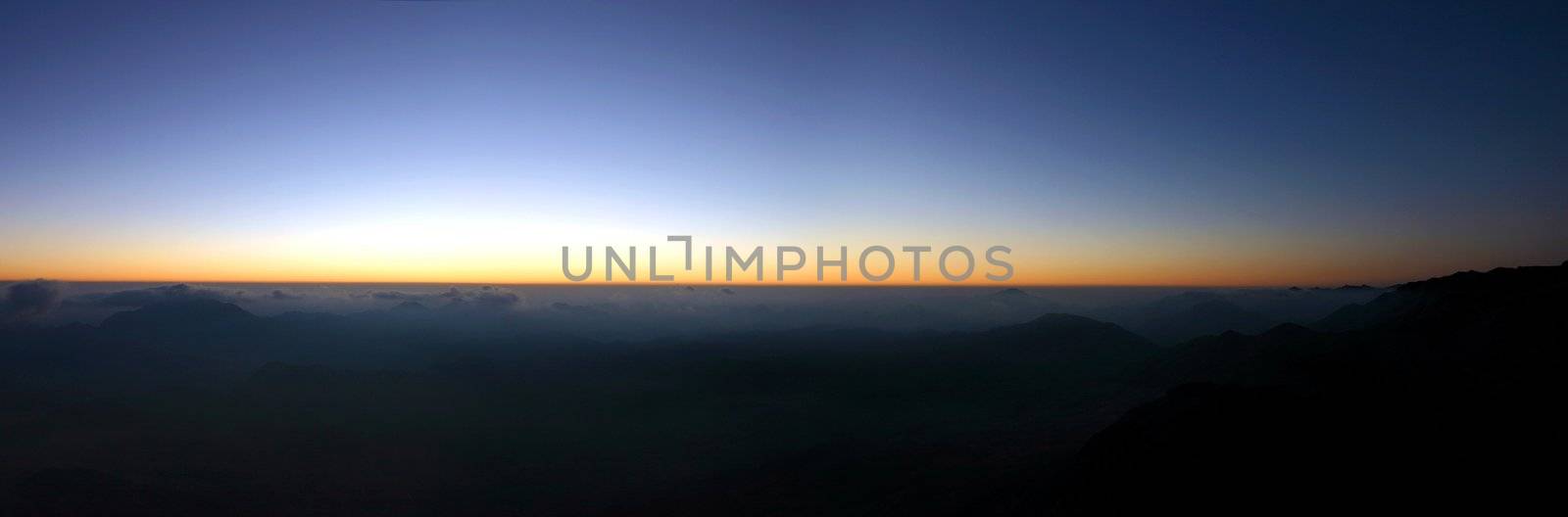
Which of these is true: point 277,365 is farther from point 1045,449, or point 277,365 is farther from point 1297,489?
point 1297,489

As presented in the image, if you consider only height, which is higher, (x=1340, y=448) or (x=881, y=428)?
(x=1340, y=448)

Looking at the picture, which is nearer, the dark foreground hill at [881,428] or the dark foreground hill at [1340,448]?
the dark foreground hill at [1340,448]

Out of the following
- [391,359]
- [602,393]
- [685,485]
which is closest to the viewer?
[685,485]

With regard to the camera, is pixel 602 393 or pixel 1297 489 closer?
pixel 1297 489

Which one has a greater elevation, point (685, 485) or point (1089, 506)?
point (1089, 506)

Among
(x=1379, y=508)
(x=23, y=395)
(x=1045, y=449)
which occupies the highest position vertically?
(x=1379, y=508)

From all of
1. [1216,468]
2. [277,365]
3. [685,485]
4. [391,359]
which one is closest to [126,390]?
[277,365]

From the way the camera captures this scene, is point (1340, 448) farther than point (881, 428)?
No

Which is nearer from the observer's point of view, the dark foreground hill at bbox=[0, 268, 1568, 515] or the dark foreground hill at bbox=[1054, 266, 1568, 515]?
the dark foreground hill at bbox=[1054, 266, 1568, 515]

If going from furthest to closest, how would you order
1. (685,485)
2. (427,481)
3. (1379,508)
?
(427,481)
(685,485)
(1379,508)
